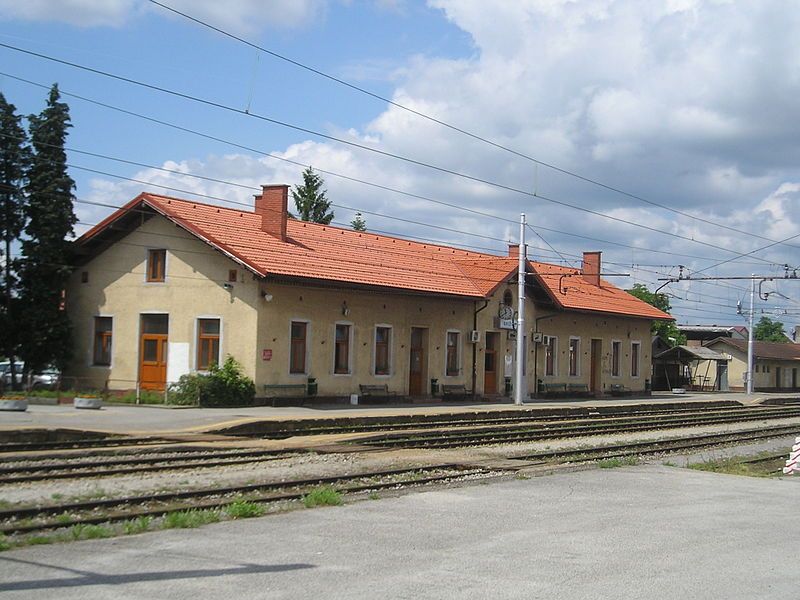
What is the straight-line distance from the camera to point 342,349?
1273 inches

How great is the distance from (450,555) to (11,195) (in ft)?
92.4

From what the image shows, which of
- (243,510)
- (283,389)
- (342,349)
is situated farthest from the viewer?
(342,349)

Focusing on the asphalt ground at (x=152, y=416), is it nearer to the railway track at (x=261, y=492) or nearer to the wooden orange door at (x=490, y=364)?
the railway track at (x=261, y=492)

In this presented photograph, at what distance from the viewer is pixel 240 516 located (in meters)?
10.8

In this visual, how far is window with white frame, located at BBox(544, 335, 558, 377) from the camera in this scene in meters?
43.7

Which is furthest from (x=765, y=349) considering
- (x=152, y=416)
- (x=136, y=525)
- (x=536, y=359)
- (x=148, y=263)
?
(x=136, y=525)

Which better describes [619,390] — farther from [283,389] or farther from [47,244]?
[47,244]

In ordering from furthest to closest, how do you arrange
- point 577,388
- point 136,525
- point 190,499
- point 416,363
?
point 577,388
point 416,363
point 190,499
point 136,525

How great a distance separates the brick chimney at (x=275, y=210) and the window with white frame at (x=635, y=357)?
2511cm

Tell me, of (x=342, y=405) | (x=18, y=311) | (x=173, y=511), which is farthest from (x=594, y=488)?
(x=18, y=311)

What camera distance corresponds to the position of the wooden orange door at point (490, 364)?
39.6 m

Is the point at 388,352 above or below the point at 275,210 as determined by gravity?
below

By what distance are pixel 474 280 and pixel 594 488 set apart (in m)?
25.3

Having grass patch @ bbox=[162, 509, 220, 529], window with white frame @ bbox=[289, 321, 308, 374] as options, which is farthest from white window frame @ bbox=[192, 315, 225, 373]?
grass patch @ bbox=[162, 509, 220, 529]
